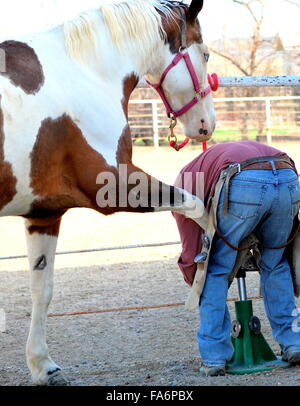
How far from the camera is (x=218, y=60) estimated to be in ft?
95.6

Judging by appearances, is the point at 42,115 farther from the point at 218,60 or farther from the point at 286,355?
the point at 218,60

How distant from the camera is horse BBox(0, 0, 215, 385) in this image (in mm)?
3262

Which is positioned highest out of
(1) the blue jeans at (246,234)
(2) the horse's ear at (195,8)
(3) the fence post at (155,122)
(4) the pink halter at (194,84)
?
(2) the horse's ear at (195,8)

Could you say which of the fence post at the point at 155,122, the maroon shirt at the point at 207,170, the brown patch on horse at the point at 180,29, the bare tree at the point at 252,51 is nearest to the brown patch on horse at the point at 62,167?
the maroon shirt at the point at 207,170

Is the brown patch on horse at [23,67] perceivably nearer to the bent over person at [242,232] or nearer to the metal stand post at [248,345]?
the bent over person at [242,232]

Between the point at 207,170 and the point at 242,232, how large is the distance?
39 cm

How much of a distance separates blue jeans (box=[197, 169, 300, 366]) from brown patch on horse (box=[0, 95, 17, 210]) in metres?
1.03

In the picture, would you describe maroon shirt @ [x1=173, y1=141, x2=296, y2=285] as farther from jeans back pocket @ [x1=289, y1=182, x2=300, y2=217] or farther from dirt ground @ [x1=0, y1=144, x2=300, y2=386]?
dirt ground @ [x1=0, y1=144, x2=300, y2=386]

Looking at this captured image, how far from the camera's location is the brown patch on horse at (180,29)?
151 inches

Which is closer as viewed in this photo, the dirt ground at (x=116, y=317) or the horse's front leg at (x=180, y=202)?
the horse's front leg at (x=180, y=202)

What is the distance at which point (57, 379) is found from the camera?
3752mm

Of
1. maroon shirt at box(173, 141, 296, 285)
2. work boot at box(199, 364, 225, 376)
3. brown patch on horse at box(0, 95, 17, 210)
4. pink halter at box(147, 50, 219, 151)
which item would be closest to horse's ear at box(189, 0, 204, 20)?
pink halter at box(147, 50, 219, 151)

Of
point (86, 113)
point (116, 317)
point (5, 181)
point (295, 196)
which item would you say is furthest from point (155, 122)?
point (5, 181)
